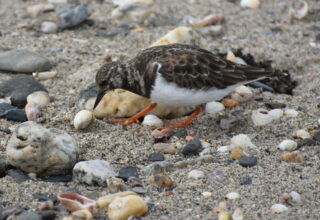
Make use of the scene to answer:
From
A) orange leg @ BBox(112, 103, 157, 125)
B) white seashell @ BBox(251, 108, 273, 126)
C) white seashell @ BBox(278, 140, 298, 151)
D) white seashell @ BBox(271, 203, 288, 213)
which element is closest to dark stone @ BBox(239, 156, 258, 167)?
white seashell @ BBox(278, 140, 298, 151)

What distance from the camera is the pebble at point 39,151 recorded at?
4.06 metres

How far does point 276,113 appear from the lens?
518 centimetres

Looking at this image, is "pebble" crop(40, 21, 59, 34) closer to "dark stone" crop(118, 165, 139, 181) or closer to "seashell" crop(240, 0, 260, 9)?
"seashell" crop(240, 0, 260, 9)

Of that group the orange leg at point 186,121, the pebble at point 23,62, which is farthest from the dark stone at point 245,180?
the pebble at point 23,62

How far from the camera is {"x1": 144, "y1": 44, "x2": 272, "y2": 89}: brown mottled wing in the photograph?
195 inches

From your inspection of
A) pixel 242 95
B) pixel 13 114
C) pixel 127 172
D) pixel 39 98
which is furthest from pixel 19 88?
pixel 242 95

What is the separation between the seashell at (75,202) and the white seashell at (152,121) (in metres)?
1.49

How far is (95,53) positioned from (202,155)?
2.26 meters

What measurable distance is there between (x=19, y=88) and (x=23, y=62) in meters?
0.49

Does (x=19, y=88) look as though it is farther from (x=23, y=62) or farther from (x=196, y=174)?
(x=196, y=174)

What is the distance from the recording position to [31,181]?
13.3ft

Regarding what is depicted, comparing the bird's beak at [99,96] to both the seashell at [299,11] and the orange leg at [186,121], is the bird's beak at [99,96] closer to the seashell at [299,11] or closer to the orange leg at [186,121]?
the orange leg at [186,121]

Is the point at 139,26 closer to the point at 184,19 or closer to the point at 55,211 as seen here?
the point at 184,19

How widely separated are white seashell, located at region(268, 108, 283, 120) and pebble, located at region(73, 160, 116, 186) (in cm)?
165
